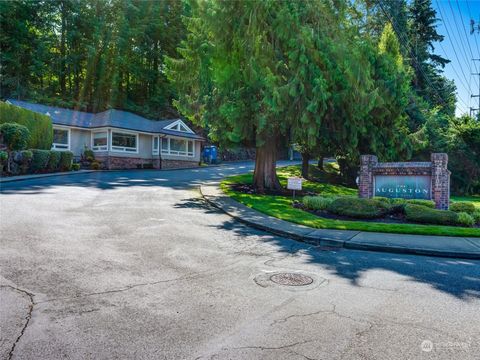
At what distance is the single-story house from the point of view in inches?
1268

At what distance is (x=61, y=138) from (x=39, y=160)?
10.8 metres

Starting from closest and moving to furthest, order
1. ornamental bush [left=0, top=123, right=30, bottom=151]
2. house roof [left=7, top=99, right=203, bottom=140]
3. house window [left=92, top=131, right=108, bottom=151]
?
1. ornamental bush [left=0, top=123, right=30, bottom=151]
2. house roof [left=7, top=99, right=203, bottom=140]
3. house window [left=92, top=131, right=108, bottom=151]

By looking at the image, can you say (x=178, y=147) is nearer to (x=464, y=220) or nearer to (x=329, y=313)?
(x=464, y=220)

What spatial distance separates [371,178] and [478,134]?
2020 centimetres

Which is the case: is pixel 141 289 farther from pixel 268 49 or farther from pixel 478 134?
pixel 478 134

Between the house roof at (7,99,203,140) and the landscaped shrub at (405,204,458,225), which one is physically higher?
the house roof at (7,99,203,140)

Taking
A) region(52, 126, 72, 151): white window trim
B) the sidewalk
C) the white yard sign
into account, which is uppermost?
region(52, 126, 72, 151): white window trim

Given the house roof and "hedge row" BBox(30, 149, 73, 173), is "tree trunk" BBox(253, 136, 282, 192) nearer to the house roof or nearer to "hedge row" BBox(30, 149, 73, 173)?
"hedge row" BBox(30, 149, 73, 173)

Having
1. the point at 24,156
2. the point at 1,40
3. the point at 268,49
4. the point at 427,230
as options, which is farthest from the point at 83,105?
the point at 427,230

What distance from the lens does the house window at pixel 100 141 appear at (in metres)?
33.0

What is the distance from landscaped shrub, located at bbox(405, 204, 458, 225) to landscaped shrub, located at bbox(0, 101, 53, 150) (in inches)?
895

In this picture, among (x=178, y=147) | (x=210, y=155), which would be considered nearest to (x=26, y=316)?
(x=178, y=147)

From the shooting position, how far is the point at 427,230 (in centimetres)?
1007

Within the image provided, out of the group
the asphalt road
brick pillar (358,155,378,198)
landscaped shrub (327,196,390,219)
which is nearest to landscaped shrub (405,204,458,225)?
landscaped shrub (327,196,390,219)
